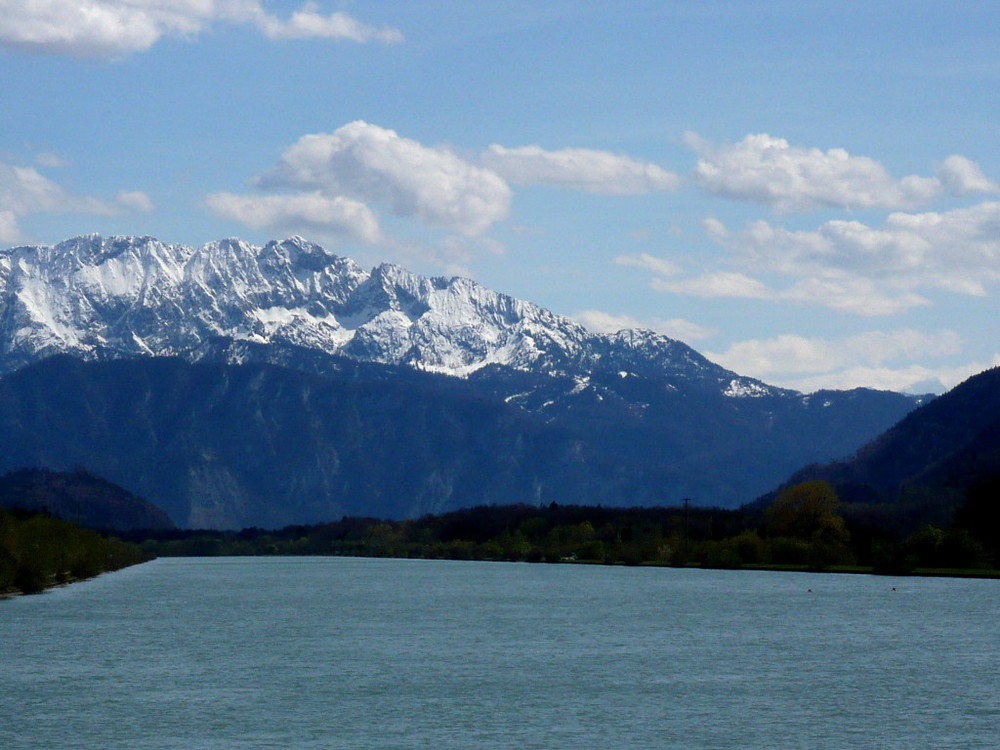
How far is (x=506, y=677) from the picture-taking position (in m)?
101

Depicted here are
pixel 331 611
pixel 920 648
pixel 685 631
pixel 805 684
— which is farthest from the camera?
pixel 331 611

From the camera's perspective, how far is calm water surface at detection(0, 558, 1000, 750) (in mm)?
76875

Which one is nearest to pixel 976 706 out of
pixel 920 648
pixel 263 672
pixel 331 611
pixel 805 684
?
pixel 805 684

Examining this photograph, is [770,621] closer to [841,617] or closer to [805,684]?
[841,617]

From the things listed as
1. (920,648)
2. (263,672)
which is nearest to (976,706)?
(920,648)

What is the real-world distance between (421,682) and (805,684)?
25.2 metres

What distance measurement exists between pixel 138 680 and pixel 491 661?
26508mm

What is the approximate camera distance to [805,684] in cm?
9725

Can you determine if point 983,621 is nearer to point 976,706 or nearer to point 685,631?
point 685,631

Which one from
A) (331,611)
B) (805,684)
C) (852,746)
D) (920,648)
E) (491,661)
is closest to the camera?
(852,746)

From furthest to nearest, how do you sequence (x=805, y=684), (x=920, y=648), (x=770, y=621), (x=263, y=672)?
(x=770, y=621), (x=920, y=648), (x=263, y=672), (x=805, y=684)

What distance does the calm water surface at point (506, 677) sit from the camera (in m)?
76.9

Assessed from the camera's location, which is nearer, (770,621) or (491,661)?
(491,661)

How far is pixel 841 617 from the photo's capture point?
15300 centimetres
